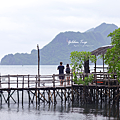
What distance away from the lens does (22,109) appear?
23922 millimetres

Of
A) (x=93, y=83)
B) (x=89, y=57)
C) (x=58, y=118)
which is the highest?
(x=89, y=57)

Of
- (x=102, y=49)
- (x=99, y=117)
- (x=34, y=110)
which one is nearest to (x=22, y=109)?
(x=34, y=110)

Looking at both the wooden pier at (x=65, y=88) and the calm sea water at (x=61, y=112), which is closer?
the calm sea water at (x=61, y=112)

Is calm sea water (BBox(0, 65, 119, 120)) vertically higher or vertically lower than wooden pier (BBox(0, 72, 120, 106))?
lower

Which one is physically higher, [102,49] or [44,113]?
[102,49]

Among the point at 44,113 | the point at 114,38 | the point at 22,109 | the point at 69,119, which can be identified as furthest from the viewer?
the point at 22,109

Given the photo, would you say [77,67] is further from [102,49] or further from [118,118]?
[118,118]

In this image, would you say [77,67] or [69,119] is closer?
[69,119]

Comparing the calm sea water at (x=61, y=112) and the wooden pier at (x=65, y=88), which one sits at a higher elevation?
the wooden pier at (x=65, y=88)

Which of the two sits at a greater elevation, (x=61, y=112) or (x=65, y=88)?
(x=65, y=88)

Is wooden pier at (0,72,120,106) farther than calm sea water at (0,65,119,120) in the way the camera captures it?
Yes

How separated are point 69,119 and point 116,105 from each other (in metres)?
6.44

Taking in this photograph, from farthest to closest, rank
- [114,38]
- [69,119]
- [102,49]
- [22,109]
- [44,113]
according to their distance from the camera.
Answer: [102,49]
[22,109]
[44,113]
[69,119]
[114,38]

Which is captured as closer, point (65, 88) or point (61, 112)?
point (61, 112)
